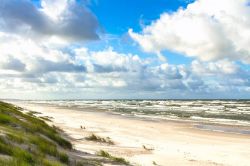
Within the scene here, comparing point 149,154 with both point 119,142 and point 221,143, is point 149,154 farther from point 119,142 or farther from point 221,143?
point 221,143

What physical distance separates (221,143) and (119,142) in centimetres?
765

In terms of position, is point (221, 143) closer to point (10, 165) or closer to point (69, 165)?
Answer: point (69, 165)

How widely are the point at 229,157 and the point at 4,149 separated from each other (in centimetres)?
1392

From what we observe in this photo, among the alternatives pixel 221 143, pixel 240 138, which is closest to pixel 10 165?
pixel 221 143

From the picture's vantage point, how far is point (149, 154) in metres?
19.6

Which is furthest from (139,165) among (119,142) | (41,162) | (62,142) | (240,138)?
(240,138)

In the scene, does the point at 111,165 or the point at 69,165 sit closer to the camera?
the point at 69,165

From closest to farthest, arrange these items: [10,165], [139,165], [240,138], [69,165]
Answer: [10,165] → [69,165] → [139,165] → [240,138]

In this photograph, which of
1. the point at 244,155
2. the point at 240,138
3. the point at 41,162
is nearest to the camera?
the point at 41,162

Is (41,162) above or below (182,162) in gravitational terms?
above

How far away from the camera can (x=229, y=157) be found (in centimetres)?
2059

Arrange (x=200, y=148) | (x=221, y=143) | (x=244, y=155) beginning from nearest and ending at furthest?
(x=244, y=155)
(x=200, y=148)
(x=221, y=143)

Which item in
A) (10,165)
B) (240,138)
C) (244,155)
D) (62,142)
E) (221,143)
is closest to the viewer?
(10,165)

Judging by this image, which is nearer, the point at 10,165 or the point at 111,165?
the point at 10,165
